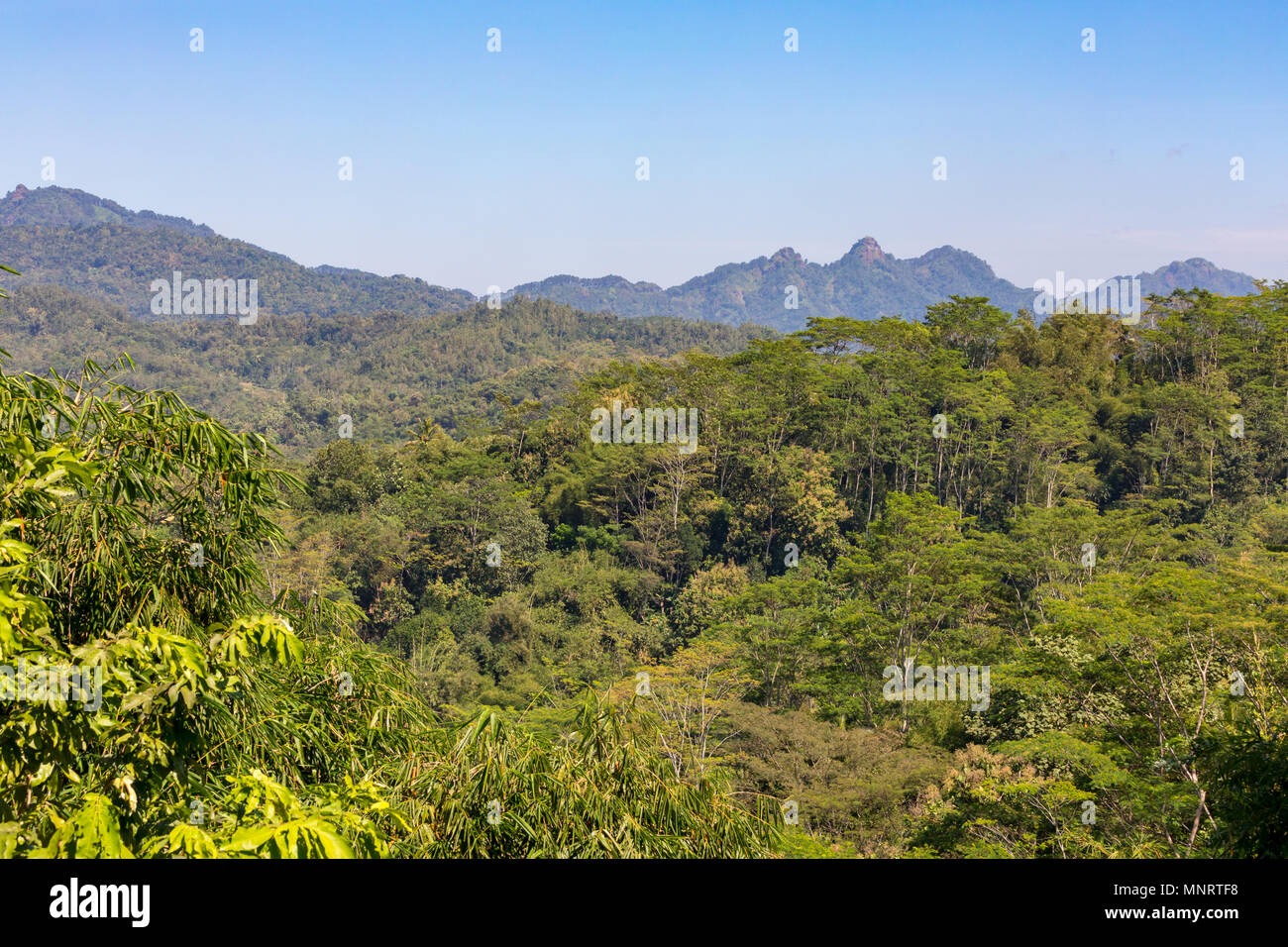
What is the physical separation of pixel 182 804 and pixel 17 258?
196m

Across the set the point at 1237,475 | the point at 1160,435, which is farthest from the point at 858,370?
the point at 1237,475

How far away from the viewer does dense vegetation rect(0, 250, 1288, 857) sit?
2.48 meters

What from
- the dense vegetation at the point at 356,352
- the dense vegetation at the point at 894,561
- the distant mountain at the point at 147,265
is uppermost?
the distant mountain at the point at 147,265

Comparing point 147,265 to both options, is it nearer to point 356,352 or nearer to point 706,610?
point 356,352

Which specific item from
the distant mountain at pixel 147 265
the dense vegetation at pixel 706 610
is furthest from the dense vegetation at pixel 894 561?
the distant mountain at pixel 147 265

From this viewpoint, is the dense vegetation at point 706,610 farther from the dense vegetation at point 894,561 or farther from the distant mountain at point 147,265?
the distant mountain at point 147,265

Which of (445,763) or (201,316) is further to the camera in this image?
(201,316)

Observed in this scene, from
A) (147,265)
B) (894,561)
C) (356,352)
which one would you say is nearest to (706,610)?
(894,561)

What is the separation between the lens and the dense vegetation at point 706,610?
8.13 feet

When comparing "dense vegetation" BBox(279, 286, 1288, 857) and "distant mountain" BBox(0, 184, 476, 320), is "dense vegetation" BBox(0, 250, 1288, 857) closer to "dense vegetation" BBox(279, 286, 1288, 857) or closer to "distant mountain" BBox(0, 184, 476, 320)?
"dense vegetation" BBox(279, 286, 1288, 857)

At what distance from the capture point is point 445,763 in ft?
9.39

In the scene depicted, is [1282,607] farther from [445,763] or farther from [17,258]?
[17,258]

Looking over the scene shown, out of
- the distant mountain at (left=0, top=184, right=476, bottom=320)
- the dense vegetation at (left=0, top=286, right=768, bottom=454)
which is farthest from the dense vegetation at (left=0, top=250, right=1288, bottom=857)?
the distant mountain at (left=0, top=184, right=476, bottom=320)

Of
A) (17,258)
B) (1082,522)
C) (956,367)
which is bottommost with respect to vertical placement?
(1082,522)
